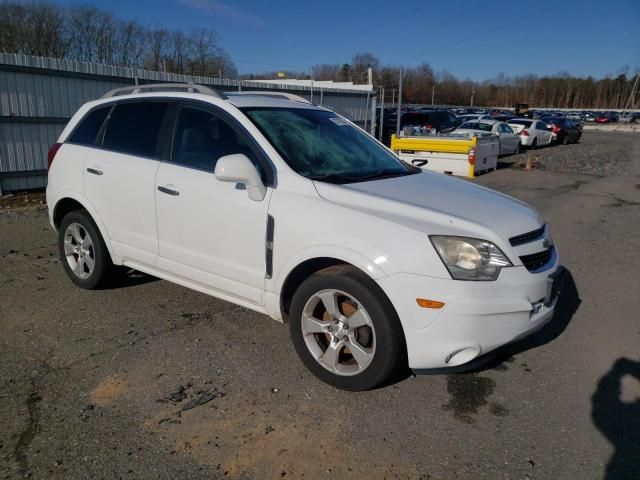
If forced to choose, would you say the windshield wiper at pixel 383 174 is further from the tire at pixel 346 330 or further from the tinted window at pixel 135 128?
the tinted window at pixel 135 128

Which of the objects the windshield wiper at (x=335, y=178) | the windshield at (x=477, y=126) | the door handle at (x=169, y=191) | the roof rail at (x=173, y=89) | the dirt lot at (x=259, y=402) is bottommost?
the dirt lot at (x=259, y=402)

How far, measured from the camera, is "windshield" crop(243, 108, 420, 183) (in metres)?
3.46

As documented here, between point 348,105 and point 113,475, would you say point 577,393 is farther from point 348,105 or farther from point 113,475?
point 348,105

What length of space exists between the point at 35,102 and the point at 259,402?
29.7 feet

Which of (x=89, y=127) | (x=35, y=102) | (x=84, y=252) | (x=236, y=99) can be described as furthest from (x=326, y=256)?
(x=35, y=102)

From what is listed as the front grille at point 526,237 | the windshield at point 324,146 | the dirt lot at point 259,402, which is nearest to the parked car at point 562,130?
the dirt lot at point 259,402

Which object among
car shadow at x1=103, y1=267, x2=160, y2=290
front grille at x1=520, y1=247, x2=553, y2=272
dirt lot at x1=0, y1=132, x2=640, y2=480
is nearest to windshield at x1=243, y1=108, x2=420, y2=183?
front grille at x1=520, y1=247, x2=553, y2=272

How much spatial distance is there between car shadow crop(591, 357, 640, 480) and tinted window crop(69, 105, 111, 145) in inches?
176

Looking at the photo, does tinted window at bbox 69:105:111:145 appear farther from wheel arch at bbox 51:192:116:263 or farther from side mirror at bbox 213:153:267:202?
side mirror at bbox 213:153:267:202

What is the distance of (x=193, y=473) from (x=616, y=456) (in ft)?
7.12

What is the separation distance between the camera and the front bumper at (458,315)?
271 centimetres

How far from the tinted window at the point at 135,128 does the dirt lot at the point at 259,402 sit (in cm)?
137

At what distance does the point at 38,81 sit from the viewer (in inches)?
376


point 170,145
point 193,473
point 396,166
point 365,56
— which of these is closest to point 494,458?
point 193,473
